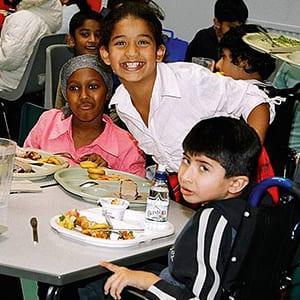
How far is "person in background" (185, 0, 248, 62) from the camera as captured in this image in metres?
4.39

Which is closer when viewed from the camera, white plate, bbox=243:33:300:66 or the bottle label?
the bottle label

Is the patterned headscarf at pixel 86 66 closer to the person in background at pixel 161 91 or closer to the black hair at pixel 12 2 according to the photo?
the person in background at pixel 161 91

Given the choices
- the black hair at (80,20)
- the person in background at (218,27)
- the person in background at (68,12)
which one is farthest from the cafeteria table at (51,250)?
the person in background at (68,12)

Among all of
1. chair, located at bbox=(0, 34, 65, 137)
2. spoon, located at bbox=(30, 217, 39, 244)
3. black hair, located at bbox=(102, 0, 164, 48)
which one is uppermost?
black hair, located at bbox=(102, 0, 164, 48)

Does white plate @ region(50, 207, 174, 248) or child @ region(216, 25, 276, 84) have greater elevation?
child @ region(216, 25, 276, 84)

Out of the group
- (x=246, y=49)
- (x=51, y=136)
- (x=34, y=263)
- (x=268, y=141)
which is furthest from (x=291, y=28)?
(x=34, y=263)

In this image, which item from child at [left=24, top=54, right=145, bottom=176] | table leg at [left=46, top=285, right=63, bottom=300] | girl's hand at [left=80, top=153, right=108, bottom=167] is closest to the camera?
table leg at [left=46, top=285, right=63, bottom=300]

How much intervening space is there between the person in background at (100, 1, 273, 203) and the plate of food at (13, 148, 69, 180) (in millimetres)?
293

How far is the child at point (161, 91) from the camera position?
2195 millimetres

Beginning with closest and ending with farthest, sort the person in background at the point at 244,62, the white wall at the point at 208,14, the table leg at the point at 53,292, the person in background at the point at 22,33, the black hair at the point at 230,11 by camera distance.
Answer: the table leg at the point at 53,292 → the person in background at the point at 244,62 → the person in background at the point at 22,33 → the black hair at the point at 230,11 → the white wall at the point at 208,14

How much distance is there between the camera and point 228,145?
5.73 ft

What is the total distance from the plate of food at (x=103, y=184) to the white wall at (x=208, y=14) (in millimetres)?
2875

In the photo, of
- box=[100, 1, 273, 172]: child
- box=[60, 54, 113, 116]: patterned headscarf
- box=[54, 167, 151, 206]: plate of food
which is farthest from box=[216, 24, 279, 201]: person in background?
box=[54, 167, 151, 206]: plate of food

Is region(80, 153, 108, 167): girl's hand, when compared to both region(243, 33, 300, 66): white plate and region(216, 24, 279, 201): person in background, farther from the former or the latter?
region(243, 33, 300, 66): white plate
